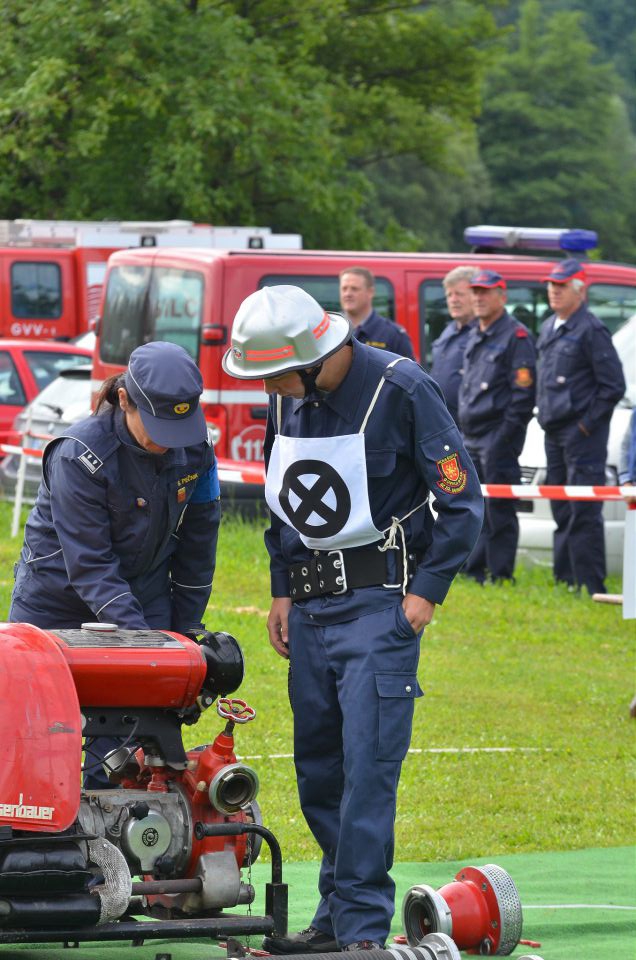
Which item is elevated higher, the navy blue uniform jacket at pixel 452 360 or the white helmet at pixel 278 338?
the white helmet at pixel 278 338

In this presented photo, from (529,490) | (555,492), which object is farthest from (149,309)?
(555,492)

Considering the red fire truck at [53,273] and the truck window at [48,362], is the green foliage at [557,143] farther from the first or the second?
the truck window at [48,362]

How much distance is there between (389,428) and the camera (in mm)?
4844

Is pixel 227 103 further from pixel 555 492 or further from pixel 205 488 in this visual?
pixel 205 488

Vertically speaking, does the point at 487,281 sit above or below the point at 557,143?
below

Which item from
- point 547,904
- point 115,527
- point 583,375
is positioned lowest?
point 547,904

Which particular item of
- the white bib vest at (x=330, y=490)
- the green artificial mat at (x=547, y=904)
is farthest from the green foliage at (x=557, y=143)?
the white bib vest at (x=330, y=490)

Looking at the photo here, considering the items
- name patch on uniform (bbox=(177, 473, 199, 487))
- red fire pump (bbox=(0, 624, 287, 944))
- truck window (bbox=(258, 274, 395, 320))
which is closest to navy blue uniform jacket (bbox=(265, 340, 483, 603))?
name patch on uniform (bbox=(177, 473, 199, 487))

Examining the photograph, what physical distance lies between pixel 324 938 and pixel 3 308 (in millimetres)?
22046

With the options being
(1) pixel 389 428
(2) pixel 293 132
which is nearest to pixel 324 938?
(1) pixel 389 428

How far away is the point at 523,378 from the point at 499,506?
878 mm

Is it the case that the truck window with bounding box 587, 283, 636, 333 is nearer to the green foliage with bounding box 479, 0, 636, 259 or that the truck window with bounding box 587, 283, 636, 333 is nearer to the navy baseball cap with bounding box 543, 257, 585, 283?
the navy baseball cap with bounding box 543, 257, 585, 283

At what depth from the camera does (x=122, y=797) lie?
14.7 ft

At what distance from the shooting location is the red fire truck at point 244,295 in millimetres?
13391
